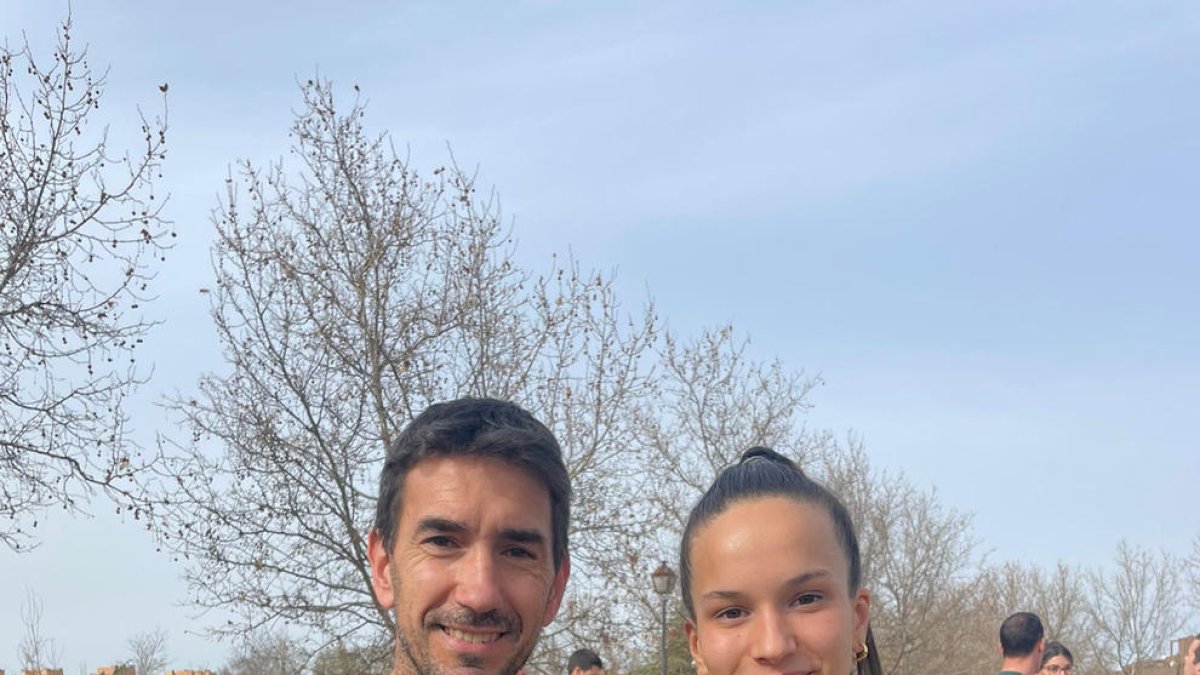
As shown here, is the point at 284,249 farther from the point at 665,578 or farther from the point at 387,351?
the point at 665,578

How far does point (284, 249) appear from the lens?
18.8 metres

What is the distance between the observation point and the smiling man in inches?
115

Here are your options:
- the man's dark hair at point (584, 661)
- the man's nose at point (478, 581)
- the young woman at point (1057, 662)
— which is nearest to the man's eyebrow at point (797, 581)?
the man's nose at point (478, 581)

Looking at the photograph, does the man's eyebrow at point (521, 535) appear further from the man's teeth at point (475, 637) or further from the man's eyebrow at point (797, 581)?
the man's eyebrow at point (797, 581)

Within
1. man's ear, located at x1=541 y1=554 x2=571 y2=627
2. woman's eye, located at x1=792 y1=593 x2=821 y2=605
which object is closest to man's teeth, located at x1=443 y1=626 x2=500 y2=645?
man's ear, located at x1=541 y1=554 x2=571 y2=627

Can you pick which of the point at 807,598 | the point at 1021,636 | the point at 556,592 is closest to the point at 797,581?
the point at 807,598

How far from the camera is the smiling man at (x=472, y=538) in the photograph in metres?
2.91

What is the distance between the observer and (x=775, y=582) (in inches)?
124

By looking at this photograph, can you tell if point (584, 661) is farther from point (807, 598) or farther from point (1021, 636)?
point (807, 598)

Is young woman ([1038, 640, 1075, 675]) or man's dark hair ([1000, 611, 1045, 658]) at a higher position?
young woman ([1038, 640, 1075, 675])

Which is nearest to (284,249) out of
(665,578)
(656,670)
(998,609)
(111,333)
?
(111,333)

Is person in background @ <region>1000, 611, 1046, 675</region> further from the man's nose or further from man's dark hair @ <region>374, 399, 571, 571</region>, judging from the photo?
the man's nose

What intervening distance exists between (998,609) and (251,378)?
38.6 metres

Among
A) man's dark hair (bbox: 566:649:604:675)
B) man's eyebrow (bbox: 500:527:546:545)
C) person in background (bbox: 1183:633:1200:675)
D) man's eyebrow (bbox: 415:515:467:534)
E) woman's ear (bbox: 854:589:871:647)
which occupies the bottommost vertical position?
woman's ear (bbox: 854:589:871:647)
